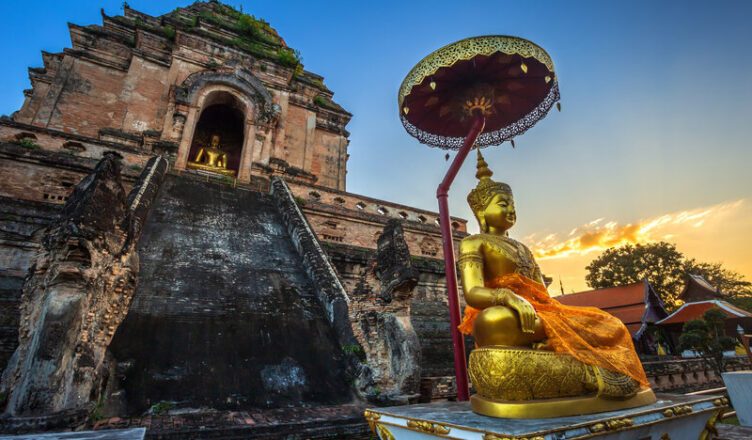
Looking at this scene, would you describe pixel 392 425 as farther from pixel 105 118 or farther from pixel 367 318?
pixel 105 118

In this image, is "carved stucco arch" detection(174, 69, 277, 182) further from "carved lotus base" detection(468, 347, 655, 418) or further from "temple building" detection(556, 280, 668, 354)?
"temple building" detection(556, 280, 668, 354)

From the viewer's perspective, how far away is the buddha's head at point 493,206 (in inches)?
121

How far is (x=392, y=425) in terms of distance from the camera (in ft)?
7.34

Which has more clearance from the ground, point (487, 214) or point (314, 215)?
point (314, 215)

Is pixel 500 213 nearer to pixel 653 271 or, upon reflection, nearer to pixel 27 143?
pixel 27 143

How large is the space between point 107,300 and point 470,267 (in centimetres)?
387

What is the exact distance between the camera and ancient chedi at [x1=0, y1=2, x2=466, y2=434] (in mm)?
3541

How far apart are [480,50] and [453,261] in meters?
2.08

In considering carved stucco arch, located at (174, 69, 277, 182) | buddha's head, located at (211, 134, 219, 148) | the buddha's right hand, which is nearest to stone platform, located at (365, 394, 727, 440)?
the buddha's right hand

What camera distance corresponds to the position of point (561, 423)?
1729mm

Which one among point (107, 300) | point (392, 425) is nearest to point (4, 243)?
point (107, 300)

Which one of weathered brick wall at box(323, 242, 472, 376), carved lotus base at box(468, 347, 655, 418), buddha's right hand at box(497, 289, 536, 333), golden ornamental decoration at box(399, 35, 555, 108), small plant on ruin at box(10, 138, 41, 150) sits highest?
small plant on ruin at box(10, 138, 41, 150)

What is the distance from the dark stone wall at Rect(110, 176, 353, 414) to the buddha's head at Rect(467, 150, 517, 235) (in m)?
2.74

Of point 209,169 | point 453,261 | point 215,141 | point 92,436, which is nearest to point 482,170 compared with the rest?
point 453,261
